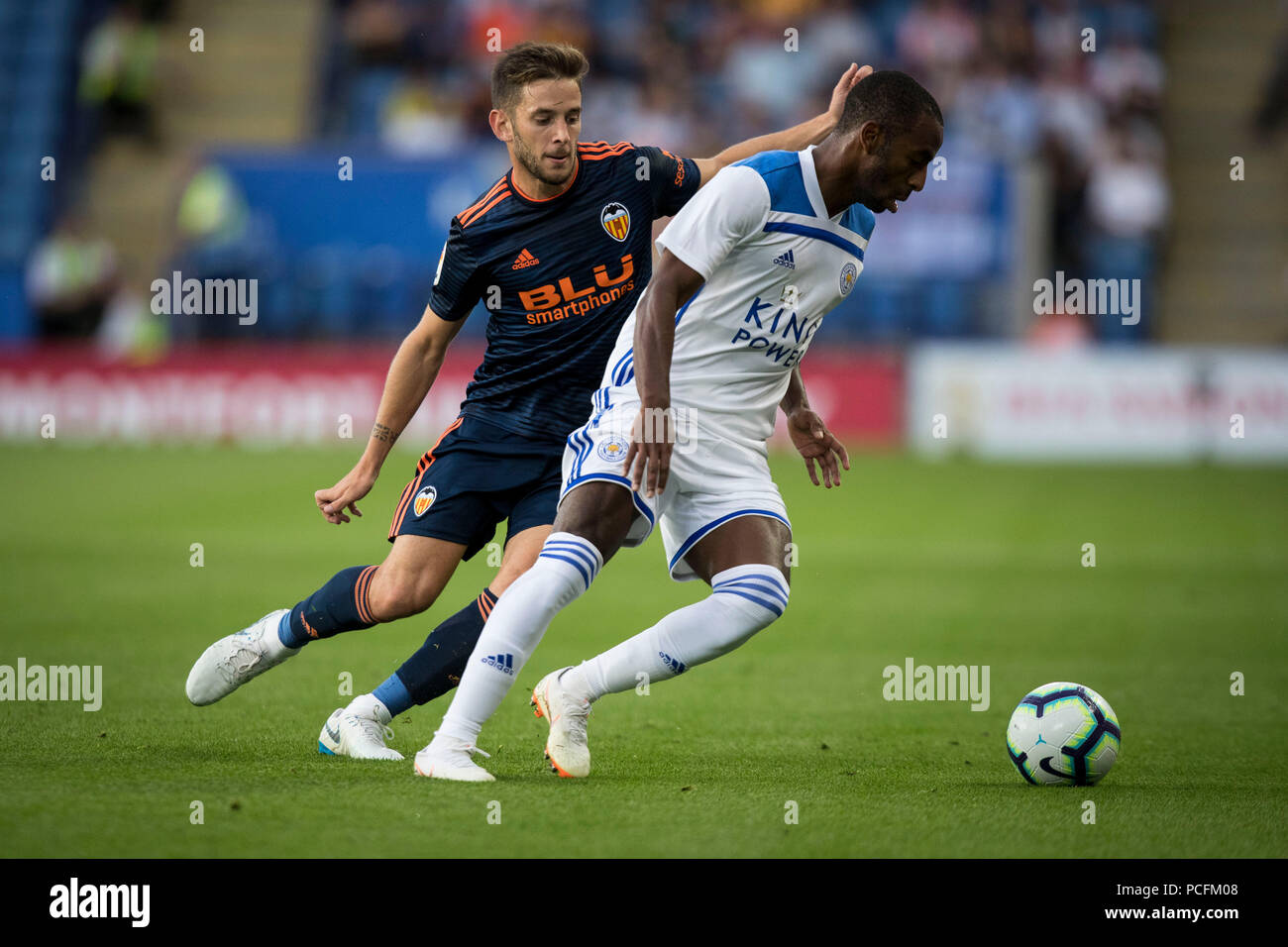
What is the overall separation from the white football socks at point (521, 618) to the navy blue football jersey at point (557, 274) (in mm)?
914

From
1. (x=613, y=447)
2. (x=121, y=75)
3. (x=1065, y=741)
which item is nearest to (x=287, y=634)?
(x=613, y=447)

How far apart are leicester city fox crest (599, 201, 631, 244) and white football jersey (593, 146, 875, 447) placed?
0.47 m

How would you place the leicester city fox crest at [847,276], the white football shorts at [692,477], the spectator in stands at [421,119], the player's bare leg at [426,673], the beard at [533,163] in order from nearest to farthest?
the white football shorts at [692,477] < the leicester city fox crest at [847,276] < the beard at [533,163] < the player's bare leg at [426,673] < the spectator in stands at [421,119]

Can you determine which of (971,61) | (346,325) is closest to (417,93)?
(346,325)

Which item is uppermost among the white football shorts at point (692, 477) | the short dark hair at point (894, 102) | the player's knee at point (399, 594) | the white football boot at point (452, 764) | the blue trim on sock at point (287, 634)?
the short dark hair at point (894, 102)

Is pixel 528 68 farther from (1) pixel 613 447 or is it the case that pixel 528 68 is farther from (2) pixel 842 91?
(1) pixel 613 447

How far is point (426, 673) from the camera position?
5.97 metres

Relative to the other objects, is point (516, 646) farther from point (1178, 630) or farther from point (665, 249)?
point (1178, 630)

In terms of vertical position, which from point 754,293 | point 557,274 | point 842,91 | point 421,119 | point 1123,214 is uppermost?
point 421,119

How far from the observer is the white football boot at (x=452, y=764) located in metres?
5.30

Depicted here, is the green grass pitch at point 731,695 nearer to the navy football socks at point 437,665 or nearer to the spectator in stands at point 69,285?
the navy football socks at point 437,665

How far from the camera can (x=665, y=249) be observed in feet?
17.4

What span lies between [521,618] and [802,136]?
2.12 meters

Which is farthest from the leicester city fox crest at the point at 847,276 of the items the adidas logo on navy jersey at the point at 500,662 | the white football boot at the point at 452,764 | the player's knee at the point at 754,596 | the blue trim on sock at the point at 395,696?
the blue trim on sock at the point at 395,696
